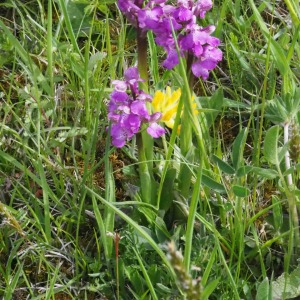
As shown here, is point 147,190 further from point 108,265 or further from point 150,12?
point 150,12

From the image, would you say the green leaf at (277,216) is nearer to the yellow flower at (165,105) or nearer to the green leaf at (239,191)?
the green leaf at (239,191)

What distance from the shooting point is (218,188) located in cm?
164

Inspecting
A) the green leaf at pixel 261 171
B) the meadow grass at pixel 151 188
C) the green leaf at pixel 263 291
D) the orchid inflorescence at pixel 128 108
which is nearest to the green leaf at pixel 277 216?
the meadow grass at pixel 151 188

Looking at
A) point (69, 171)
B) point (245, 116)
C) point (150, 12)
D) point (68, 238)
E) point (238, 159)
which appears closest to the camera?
point (150, 12)

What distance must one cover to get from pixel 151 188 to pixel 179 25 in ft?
1.49

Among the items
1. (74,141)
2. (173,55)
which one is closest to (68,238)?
(74,141)

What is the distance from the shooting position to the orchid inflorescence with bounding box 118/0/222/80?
1.52 metres

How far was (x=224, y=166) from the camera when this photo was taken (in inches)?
64.4

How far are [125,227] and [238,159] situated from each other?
36cm

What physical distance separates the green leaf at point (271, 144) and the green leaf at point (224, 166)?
0.39 ft

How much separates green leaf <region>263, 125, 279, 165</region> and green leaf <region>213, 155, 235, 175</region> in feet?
0.39

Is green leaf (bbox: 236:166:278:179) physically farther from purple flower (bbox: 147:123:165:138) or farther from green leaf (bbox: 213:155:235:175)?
purple flower (bbox: 147:123:165:138)

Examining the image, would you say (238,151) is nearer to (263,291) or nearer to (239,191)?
(239,191)

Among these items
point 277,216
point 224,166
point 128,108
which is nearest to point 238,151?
point 224,166
